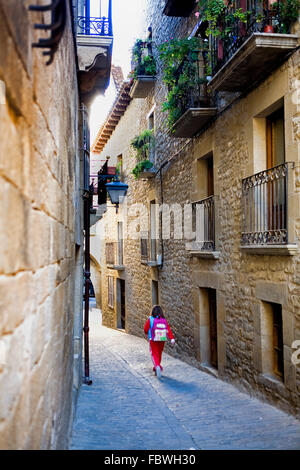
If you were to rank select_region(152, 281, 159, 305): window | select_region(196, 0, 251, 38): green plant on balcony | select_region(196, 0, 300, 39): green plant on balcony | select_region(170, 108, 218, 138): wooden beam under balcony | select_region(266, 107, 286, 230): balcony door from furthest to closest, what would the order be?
select_region(152, 281, 159, 305): window → select_region(170, 108, 218, 138): wooden beam under balcony → select_region(196, 0, 251, 38): green plant on balcony → select_region(266, 107, 286, 230): balcony door → select_region(196, 0, 300, 39): green plant on balcony

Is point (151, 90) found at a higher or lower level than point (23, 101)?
higher

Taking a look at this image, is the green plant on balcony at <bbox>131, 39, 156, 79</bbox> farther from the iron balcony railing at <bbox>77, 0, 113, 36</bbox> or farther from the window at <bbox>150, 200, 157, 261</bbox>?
the iron balcony railing at <bbox>77, 0, 113, 36</bbox>

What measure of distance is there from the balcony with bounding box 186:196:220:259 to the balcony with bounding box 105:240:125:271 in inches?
336

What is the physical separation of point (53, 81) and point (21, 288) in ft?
4.97

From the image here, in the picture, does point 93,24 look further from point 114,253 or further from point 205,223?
point 114,253

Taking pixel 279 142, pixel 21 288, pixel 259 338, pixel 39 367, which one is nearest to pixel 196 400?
pixel 259 338

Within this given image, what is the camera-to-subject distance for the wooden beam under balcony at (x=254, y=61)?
6348 millimetres

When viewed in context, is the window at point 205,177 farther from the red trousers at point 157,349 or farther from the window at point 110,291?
the window at point 110,291

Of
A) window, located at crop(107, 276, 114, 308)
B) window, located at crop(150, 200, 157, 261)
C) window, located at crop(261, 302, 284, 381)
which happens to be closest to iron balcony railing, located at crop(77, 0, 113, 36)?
window, located at crop(261, 302, 284, 381)

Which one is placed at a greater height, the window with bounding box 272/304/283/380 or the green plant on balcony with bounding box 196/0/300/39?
the green plant on balcony with bounding box 196/0/300/39

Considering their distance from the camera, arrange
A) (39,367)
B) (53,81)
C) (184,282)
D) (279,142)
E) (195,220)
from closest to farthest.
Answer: (39,367) → (53,81) → (279,142) → (195,220) → (184,282)

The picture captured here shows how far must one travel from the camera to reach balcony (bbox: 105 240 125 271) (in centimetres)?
1906

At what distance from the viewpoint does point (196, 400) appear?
24.8 feet
